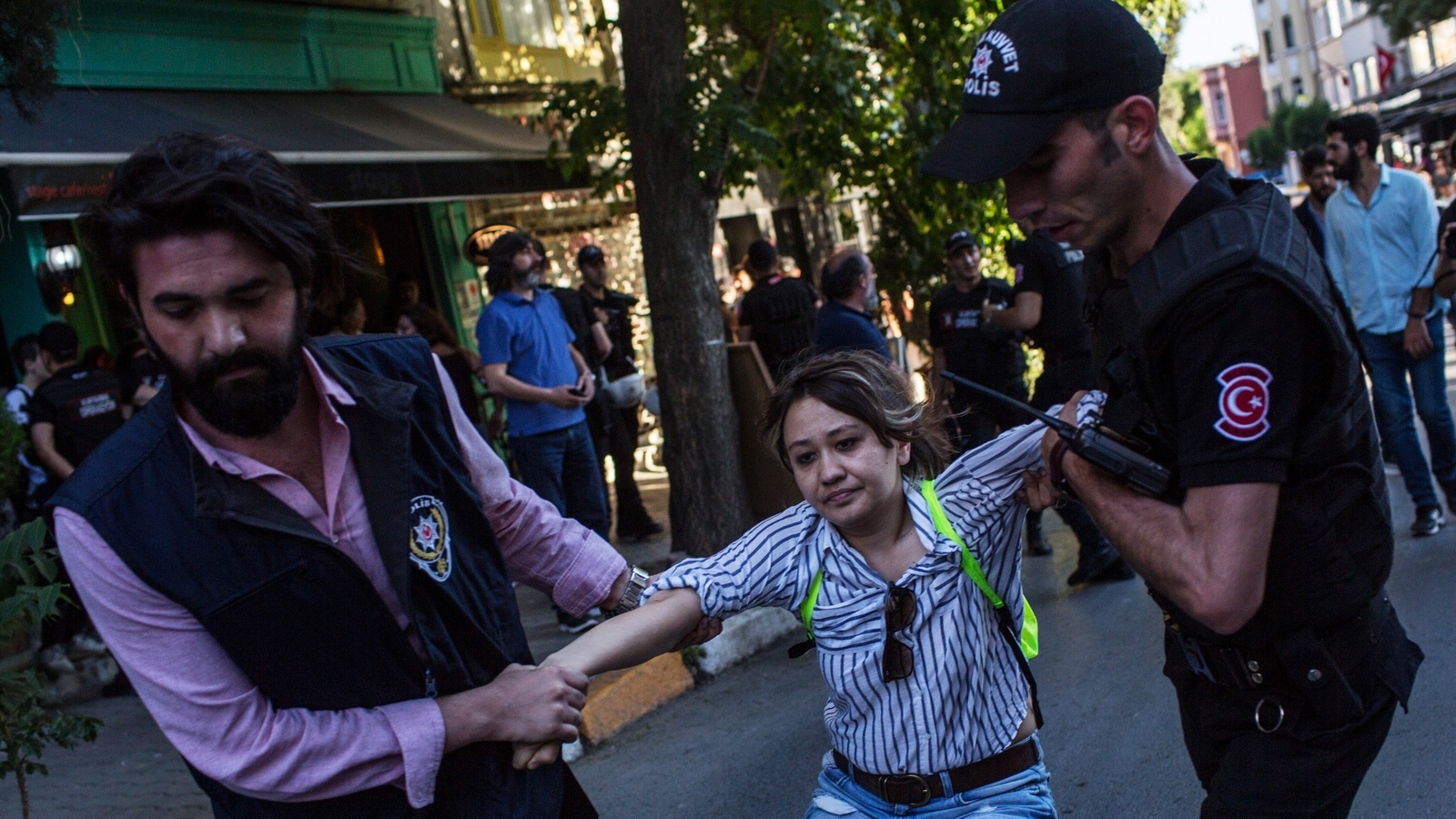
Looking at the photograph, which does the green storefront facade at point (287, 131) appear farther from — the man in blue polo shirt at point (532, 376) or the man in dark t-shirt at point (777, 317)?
the man in dark t-shirt at point (777, 317)

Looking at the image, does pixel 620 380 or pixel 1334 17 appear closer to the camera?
pixel 620 380

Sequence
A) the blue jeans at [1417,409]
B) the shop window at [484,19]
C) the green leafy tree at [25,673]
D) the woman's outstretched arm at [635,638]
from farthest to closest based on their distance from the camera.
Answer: the shop window at [484,19], the blue jeans at [1417,409], the green leafy tree at [25,673], the woman's outstretched arm at [635,638]

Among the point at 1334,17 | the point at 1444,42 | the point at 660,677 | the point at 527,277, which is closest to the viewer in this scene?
the point at 660,677

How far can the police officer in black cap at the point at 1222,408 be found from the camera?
1751 mm

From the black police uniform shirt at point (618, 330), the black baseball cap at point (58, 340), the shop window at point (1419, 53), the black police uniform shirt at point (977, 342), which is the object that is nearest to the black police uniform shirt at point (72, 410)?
the black baseball cap at point (58, 340)

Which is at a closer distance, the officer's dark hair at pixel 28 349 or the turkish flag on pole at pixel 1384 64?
the officer's dark hair at pixel 28 349

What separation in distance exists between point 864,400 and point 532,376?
13.9 ft

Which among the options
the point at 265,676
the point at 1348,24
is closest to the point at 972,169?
the point at 265,676

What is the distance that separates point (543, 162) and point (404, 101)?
1570mm

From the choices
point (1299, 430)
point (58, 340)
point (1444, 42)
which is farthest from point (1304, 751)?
point (1444, 42)

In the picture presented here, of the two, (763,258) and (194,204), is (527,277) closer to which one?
(763,258)

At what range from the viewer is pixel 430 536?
2.01 meters

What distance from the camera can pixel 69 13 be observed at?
13.7 feet

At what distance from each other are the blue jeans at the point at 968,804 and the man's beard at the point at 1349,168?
530 centimetres
